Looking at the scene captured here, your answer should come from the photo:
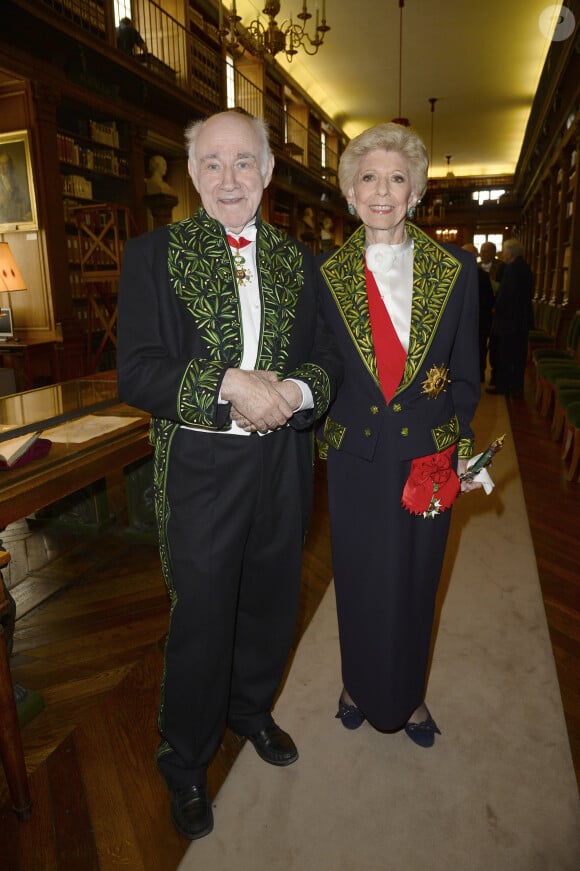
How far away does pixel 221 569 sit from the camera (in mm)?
1387

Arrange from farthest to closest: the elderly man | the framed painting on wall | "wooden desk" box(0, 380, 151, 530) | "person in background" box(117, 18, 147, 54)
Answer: "person in background" box(117, 18, 147, 54), the framed painting on wall, "wooden desk" box(0, 380, 151, 530), the elderly man

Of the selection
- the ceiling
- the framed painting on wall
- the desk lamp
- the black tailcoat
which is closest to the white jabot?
the black tailcoat

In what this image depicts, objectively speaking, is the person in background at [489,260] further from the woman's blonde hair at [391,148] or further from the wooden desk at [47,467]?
the woman's blonde hair at [391,148]

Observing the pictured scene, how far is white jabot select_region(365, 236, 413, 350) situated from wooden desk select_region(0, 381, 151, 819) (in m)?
1.09

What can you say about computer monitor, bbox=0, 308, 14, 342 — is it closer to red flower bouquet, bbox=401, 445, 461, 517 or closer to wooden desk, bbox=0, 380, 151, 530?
wooden desk, bbox=0, 380, 151, 530

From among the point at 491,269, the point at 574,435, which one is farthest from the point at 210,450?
the point at 491,269

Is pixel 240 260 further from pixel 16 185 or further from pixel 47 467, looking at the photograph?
pixel 16 185

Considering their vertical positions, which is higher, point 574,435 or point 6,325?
point 6,325

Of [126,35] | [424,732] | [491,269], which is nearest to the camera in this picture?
[424,732]

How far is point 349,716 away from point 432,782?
31 cm

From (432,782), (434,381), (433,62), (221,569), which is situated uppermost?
(433,62)

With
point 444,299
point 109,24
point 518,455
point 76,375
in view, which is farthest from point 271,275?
point 109,24

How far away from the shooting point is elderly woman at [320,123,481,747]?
1453mm

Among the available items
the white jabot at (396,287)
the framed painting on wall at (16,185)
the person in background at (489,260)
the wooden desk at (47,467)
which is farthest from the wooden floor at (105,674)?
the person in background at (489,260)
